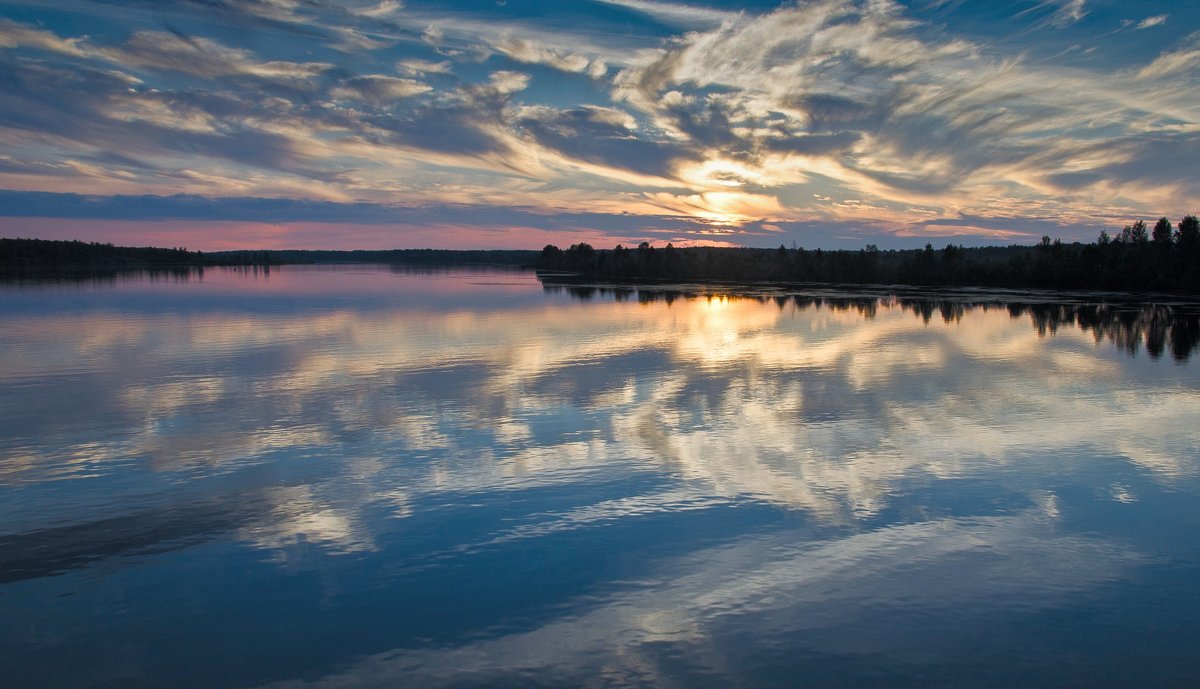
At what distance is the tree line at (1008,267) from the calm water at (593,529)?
6556cm

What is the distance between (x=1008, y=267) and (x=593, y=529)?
307 ft

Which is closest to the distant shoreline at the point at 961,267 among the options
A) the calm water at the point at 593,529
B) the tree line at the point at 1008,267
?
the tree line at the point at 1008,267

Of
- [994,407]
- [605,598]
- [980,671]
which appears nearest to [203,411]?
[605,598]

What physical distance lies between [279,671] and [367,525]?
314 centimetres

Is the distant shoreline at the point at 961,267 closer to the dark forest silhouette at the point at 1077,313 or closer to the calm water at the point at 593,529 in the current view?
the dark forest silhouette at the point at 1077,313

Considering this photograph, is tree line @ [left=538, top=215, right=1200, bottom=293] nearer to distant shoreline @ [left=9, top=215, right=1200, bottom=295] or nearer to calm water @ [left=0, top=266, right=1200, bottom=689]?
distant shoreline @ [left=9, top=215, right=1200, bottom=295]

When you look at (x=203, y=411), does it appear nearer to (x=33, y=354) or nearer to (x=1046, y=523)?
(x=33, y=354)

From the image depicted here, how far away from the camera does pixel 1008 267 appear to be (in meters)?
88.4

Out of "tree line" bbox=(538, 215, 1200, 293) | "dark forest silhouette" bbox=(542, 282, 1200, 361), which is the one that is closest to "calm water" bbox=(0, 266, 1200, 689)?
"dark forest silhouette" bbox=(542, 282, 1200, 361)

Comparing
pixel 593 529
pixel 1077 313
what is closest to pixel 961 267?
pixel 1077 313

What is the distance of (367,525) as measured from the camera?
949cm

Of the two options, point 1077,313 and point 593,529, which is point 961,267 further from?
point 593,529

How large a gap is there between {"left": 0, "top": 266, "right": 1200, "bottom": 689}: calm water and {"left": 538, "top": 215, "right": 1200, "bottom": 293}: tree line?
65.6 m

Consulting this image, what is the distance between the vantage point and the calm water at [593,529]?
6.65 m
